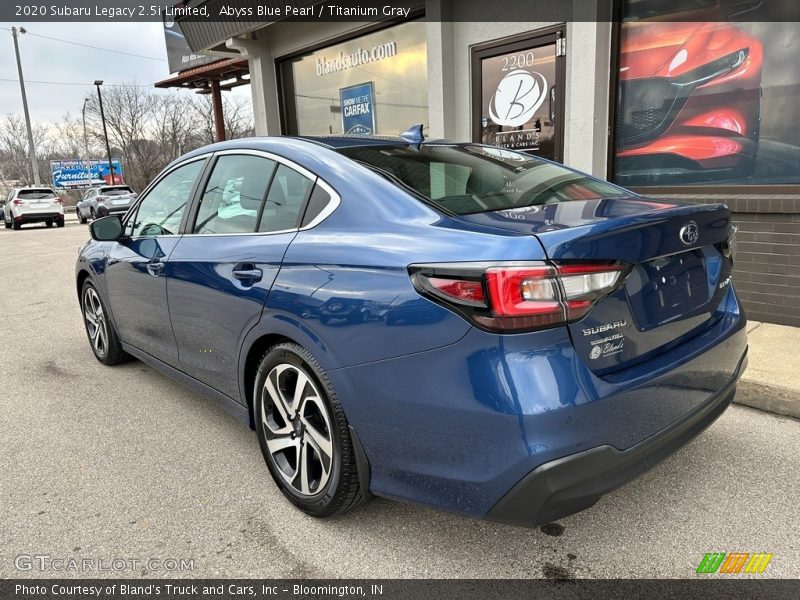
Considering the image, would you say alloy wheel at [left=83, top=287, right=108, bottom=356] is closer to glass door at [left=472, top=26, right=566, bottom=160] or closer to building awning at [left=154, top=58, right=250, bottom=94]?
glass door at [left=472, top=26, right=566, bottom=160]

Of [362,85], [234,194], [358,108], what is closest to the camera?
[234,194]

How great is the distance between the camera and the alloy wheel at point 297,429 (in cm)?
241

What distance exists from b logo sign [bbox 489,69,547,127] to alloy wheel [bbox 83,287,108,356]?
479 centimetres

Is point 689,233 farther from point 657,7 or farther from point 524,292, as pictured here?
point 657,7

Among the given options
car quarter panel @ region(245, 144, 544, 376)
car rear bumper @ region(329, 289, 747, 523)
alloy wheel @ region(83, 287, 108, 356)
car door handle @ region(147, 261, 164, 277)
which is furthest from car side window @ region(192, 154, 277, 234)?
alloy wheel @ region(83, 287, 108, 356)

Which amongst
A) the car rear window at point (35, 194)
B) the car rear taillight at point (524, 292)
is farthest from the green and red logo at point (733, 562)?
the car rear window at point (35, 194)

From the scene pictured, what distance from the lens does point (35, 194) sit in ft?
80.3

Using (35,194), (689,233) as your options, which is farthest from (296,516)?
(35,194)

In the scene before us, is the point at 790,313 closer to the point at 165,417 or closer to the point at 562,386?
the point at 562,386

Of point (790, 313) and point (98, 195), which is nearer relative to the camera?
point (790, 313)

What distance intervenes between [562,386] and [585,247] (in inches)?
16.8

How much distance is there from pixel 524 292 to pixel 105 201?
27025 millimetres

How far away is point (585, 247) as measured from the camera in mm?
1818

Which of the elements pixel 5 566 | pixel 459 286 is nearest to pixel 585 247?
pixel 459 286
